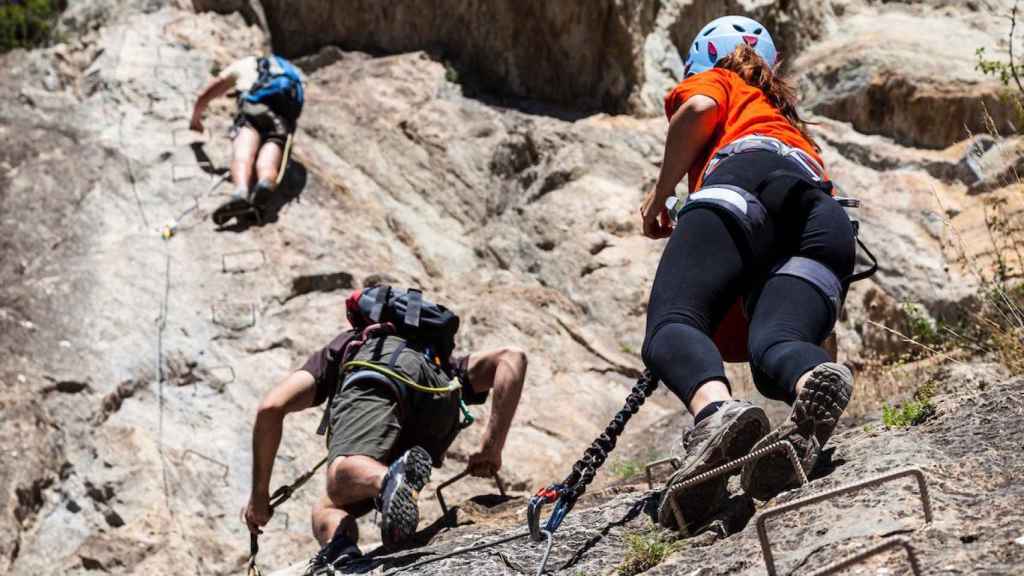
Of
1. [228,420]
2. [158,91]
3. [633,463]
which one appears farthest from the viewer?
[158,91]

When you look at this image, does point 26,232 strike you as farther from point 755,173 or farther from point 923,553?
point 923,553

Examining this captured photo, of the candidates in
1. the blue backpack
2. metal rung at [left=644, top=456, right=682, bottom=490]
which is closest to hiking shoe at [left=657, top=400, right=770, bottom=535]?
metal rung at [left=644, top=456, right=682, bottom=490]

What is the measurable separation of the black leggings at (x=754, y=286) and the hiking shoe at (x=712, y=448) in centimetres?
13

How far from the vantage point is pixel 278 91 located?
9.94m

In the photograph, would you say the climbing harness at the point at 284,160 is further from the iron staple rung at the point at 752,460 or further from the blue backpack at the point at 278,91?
the iron staple rung at the point at 752,460

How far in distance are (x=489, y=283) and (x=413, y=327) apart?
157 inches

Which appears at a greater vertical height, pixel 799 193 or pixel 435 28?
pixel 799 193

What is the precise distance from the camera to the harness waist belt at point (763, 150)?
424cm

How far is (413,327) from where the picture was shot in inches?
219

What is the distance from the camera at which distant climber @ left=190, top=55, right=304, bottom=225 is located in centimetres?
925

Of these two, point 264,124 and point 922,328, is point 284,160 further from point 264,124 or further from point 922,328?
point 922,328

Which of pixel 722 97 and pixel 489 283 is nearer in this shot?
pixel 722 97

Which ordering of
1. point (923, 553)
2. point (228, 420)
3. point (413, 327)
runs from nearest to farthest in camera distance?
point (923, 553) < point (413, 327) < point (228, 420)

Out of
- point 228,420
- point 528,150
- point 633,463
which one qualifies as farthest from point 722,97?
point 528,150
